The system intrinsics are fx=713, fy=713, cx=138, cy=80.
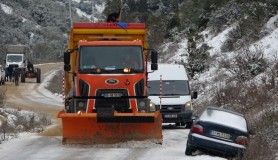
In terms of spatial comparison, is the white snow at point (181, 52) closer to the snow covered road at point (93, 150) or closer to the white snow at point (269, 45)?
the white snow at point (269, 45)

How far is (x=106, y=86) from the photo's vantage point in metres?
18.3

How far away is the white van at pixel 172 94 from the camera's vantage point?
23812mm

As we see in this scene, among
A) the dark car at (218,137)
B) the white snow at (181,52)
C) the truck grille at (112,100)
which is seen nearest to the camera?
the dark car at (218,137)

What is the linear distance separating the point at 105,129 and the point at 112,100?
2.90ft

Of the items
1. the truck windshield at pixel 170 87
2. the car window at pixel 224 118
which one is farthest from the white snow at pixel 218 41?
the car window at pixel 224 118

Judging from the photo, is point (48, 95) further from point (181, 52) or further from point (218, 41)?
point (218, 41)

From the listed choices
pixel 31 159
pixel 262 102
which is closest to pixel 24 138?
pixel 31 159

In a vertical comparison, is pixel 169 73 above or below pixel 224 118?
above

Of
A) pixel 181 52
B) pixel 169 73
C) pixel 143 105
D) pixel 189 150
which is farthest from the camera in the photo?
pixel 181 52

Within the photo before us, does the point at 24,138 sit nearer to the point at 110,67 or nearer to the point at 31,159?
the point at 110,67

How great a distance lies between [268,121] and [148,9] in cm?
4729

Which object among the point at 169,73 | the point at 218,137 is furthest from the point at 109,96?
the point at 169,73

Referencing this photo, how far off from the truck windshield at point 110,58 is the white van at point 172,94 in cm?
463

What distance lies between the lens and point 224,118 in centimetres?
1565
